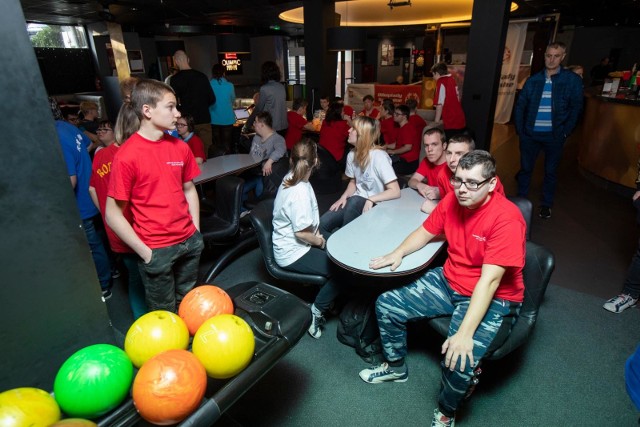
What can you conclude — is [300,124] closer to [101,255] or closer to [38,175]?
[101,255]

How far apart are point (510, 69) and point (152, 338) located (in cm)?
1135

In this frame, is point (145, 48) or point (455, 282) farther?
point (145, 48)

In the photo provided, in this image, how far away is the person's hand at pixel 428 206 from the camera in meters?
2.44

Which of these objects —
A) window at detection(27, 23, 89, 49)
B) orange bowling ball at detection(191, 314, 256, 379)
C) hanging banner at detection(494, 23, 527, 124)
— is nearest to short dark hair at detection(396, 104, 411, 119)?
orange bowling ball at detection(191, 314, 256, 379)

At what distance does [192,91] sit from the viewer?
15.6ft

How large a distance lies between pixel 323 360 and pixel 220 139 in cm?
411

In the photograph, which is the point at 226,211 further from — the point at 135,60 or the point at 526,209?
the point at 135,60

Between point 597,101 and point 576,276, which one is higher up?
point 597,101

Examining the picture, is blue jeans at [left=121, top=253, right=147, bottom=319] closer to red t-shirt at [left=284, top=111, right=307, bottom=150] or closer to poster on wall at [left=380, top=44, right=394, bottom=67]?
red t-shirt at [left=284, top=111, right=307, bottom=150]

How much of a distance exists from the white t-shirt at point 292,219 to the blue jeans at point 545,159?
9.99 ft

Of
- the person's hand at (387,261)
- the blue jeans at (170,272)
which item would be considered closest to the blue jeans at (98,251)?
the blue jeans at (170,272)

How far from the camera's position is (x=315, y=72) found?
7371mm

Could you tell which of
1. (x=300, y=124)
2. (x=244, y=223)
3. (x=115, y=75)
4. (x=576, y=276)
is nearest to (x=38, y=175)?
(x=244, y=223)

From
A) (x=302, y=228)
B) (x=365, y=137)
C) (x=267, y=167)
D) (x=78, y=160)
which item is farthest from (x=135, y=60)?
(x=302, y=228)
